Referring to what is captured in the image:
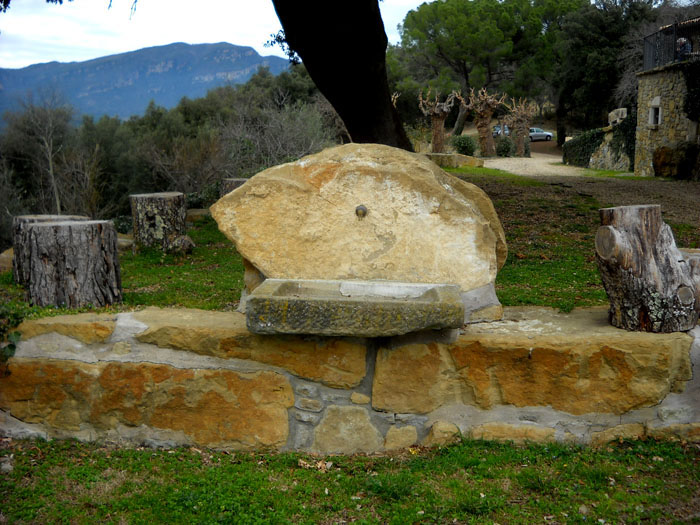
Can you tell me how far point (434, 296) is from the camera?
121 inches

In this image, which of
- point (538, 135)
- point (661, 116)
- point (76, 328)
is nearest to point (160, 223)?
point (76, 328)

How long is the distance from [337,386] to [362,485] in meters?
0.54

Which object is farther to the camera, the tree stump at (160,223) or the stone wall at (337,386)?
the tree stump at (160,223)

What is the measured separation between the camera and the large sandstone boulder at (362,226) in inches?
137

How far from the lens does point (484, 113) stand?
2405 centimetres

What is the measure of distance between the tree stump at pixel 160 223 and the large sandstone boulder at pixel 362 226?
445 cm

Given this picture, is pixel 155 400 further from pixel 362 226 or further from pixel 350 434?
pixel 362 226

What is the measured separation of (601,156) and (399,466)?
21.4 meters

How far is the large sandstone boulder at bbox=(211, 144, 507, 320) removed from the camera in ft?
11.4

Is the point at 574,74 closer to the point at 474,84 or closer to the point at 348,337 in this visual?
the point at 474,84

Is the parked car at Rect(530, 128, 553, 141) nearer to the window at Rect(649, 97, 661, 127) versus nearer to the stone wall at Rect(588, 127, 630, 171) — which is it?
the stone wall at Rect(588, 127, 630, 171)

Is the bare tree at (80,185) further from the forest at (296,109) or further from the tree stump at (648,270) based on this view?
the tree stump at (648,270)

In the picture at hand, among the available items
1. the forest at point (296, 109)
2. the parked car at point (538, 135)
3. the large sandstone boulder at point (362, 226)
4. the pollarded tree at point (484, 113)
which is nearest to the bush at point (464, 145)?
the pollarded tree at point (484, 113)

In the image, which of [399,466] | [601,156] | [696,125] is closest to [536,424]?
[399,466]
